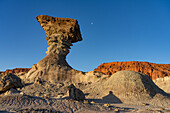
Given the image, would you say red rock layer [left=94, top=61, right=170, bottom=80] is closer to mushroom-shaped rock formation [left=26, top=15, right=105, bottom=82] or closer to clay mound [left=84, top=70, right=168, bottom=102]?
mushroom-shaped rock formation [left=26, top=15, right=105, bottom=82]

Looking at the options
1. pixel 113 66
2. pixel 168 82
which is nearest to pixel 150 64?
pixel 113 66

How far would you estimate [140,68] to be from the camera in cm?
5803

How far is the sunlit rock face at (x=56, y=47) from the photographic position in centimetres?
1627

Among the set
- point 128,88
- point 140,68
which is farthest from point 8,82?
point 140,68

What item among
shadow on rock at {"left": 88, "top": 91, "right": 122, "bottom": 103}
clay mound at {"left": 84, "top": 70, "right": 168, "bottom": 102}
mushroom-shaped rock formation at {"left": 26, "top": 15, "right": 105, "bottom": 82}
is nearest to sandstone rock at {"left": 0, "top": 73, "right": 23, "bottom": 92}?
shadow on rock at {"left": 88, "top": 91, "right": 122, "bottom": 103}

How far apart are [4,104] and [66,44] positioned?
43.3 feet

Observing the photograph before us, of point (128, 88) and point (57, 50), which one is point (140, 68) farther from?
point (128, 88)

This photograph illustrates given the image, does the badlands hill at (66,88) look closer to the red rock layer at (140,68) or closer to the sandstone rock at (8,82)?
the sandstone rock at (8,82)

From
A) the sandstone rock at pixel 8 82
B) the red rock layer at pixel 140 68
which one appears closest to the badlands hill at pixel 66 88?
the sandstone rock at pixel 8 82

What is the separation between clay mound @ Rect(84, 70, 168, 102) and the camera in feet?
34.5

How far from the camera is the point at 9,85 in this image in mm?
8430

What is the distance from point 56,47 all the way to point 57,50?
16.9 inches

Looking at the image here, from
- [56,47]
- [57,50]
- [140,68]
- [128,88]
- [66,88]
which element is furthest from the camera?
[140,68]

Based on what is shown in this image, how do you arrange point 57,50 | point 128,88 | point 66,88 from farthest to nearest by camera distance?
point 57,50 < point 66,88 < point 128,88
